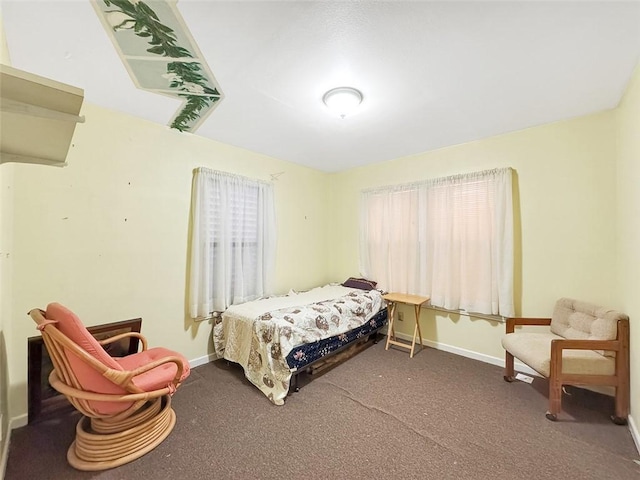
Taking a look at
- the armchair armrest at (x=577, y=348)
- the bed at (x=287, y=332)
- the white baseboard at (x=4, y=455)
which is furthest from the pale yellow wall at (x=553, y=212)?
the white baseboard at (x=4, y=455)

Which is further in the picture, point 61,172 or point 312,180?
point 312,180

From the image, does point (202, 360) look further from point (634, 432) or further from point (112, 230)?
point (634, 432)

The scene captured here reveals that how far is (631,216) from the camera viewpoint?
6.31ft

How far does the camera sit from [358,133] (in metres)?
2.89

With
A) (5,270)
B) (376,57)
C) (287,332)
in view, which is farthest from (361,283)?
(5,270)

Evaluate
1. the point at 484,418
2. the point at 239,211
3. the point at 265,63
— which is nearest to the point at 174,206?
the point at 239,211

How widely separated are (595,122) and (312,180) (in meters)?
3.19

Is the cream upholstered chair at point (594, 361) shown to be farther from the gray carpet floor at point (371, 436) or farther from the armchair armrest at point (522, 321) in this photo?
the armchair armrest at point (522, 321)

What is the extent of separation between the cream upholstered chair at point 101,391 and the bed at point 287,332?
75 cm

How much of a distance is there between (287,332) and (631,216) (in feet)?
9.01

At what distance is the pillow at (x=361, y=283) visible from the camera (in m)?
3.69

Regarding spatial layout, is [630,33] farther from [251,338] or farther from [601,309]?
[251,338]

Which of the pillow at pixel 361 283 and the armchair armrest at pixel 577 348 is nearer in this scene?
the armchair armrest at pixel 577 348

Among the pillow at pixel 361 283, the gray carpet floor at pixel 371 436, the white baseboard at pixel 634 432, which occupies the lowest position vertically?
the gray carpet floor at pixel 371 436
